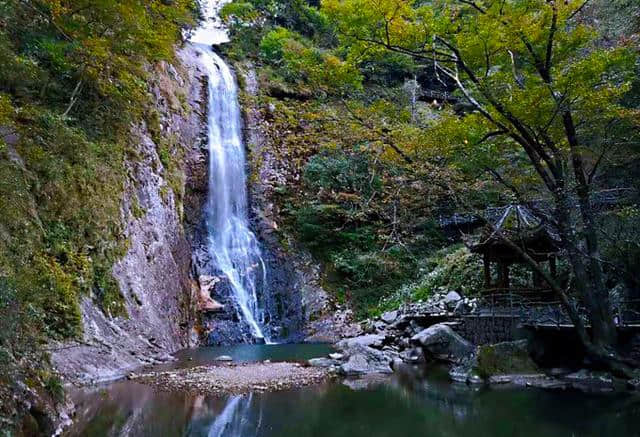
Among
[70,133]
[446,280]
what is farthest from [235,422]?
[446,280]

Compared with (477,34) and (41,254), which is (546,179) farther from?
(41,254)

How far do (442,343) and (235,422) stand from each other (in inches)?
299

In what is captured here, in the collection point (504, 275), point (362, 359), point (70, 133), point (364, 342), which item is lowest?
point (362, 359)

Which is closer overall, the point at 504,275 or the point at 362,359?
Answer: the point at 362,359

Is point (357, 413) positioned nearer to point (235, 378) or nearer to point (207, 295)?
point (235, 378)

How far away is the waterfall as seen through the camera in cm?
1875

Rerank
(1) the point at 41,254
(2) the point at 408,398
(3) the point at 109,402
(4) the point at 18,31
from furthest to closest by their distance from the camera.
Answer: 1. (4) the point at 18,31
2. (1) the point at 41,254
3. (2) the point at 408,398
4. (3) the point at 109,402

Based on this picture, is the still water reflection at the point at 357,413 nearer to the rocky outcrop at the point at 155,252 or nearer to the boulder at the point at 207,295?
the rocky outcrop at the point at 155,252

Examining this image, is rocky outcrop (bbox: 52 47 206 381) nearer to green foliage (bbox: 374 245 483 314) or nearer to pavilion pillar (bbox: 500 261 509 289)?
green foliage (bbox: 374 245 483 314)

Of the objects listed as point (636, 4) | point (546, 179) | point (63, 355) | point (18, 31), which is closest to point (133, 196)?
point (18, 31)

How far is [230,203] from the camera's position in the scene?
69.7 ft

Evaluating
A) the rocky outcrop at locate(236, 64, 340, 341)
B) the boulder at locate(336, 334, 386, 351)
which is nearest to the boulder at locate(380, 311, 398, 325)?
the rocky outcrop at locate(236, 64, 340, 341)

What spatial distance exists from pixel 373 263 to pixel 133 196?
10101 mm

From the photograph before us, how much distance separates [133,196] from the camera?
14242 millimetres
